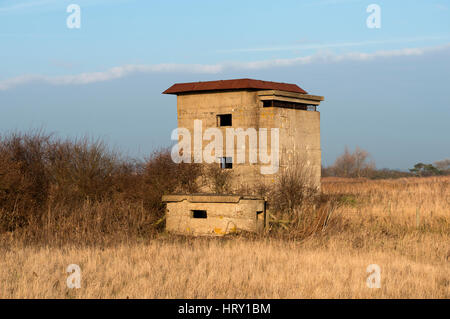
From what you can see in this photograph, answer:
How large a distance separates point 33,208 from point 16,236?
208 cm

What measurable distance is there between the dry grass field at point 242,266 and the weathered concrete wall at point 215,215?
1.54 ft

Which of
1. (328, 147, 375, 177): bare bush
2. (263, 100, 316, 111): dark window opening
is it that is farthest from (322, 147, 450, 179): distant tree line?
(263, 100, 316, 111): dark window opening

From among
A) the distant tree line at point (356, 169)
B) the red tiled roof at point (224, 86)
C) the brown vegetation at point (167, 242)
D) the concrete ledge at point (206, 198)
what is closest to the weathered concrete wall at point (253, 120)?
the red tiled roof at point (224, 86)

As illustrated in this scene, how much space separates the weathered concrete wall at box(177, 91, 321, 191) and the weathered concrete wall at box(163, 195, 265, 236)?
783 centimetres

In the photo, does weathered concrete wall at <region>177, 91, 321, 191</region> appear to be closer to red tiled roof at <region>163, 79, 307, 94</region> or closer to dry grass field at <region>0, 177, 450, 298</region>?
red tiled roof at <region>163, 79, 307, 94</region>

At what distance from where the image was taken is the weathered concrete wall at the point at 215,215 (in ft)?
48.3

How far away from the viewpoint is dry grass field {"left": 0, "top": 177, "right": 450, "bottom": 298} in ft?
28.3

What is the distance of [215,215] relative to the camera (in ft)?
49.4

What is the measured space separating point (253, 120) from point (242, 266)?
13.7m

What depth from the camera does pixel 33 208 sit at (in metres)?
16.0

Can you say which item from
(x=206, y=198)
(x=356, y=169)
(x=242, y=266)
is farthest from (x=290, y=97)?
(x=356, y=169)

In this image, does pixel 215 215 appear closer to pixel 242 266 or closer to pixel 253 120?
pixel 242 266
